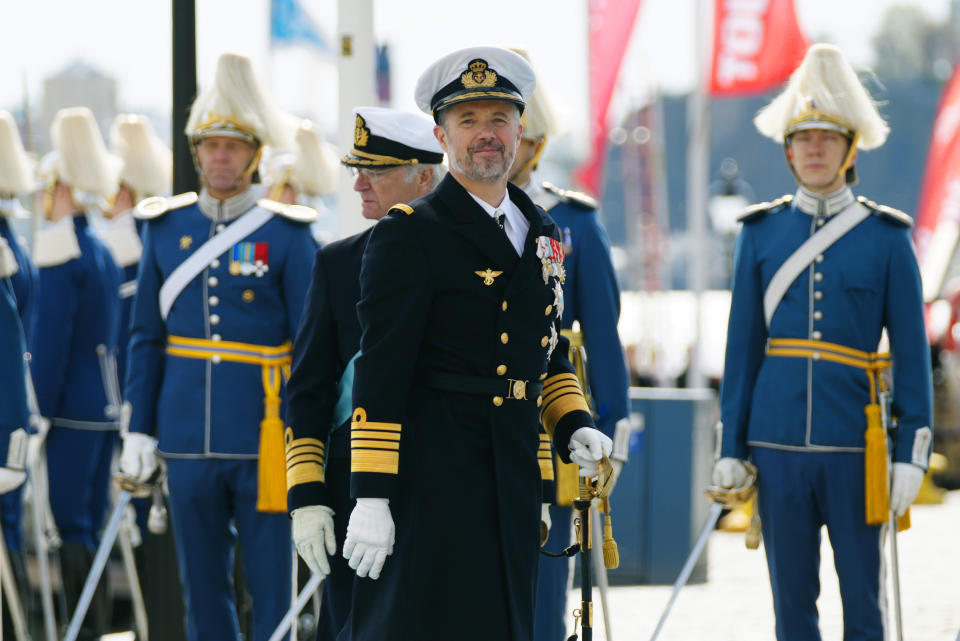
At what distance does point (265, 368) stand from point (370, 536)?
197 centimetres

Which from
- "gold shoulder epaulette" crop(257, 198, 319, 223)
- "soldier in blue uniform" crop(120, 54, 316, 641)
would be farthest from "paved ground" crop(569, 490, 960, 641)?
"gold shoulder epaulette" crop(257, 198, 319, 223)

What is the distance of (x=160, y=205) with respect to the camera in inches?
221

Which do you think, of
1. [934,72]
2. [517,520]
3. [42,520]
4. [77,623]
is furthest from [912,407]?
[934,72]

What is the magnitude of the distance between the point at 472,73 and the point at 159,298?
2.11 meters

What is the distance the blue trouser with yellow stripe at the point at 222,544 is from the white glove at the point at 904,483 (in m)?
2.03

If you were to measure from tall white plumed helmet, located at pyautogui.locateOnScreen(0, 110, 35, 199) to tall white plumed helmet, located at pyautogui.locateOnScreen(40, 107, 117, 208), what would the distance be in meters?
0.47

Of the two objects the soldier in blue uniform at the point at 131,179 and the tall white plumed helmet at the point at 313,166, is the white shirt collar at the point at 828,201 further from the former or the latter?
the soldier in blue uniform at the point at 131,179

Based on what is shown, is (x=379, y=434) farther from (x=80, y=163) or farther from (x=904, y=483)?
(x=80, y=163)

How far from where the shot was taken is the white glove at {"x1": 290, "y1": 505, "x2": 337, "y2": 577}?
3938mm

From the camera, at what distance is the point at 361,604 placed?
12.2ft

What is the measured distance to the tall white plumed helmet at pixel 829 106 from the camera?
5.41m

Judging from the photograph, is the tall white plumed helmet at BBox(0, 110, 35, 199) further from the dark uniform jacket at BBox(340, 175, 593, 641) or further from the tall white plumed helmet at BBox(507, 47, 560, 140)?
the dark uniform jacket at BBox(340, 175, 593, 641)

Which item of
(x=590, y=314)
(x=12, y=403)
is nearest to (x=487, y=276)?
(x=590, y=314)

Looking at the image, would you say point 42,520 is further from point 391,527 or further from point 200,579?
point 391,527
